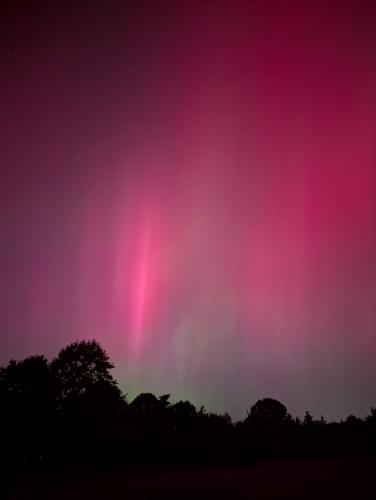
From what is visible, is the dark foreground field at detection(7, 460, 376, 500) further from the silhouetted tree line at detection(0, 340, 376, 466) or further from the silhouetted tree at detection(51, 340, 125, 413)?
the silhouetted tree at detection(51, 340, 125, 413)

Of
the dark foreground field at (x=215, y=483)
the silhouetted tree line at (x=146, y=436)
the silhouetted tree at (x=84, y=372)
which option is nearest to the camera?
the dark foreground field at (x=215, y=483)

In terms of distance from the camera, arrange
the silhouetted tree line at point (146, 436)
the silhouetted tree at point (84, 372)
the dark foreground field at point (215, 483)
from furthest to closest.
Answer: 1. the silhouetted tree at point (84, 372)
2. the silhouetted tree line at point (146, 436)
3. the dark foreground field at point (215, 483)

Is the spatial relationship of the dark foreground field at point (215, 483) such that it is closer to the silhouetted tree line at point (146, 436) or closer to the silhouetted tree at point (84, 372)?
the silhouetted tree line at point (146, 436)

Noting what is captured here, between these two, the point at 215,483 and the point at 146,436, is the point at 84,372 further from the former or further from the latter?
the point at 215,483

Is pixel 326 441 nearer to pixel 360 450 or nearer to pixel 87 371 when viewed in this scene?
pixel 360 450

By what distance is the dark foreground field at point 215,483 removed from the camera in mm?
21750

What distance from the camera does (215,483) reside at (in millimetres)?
24422

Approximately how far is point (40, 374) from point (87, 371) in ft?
25.3

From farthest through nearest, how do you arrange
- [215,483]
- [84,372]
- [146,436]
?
[84,372]
[146,436]
[215,483]

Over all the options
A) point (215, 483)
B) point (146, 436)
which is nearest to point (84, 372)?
point (146, 436)

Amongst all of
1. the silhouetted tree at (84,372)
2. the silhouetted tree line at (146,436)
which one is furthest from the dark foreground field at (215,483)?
the silhouetted tree at (84,372)

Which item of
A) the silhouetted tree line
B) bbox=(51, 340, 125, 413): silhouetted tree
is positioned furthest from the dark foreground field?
bbox=(51, 340, 125, 413): silhouetted tree

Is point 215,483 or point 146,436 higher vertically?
point 146,436

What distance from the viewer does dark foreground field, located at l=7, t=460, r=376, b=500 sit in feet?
71.4
